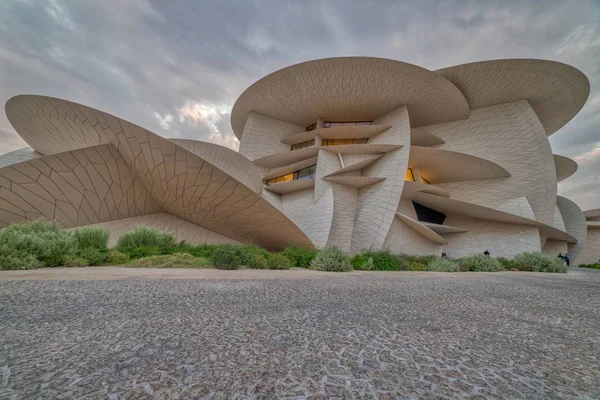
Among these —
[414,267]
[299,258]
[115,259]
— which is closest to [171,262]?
[115,259]

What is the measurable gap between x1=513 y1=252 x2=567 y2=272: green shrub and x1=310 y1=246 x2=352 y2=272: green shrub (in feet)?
36.5

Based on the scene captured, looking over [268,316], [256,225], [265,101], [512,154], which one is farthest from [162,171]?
Result: [512,154]

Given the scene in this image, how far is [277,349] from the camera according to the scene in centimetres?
121

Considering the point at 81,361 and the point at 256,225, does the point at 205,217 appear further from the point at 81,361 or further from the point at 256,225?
the point at 81,361

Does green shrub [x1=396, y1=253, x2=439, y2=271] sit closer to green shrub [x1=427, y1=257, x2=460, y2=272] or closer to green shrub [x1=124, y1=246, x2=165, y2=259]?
green shrub [x1=427, y1=257, x2=460, y2=272]

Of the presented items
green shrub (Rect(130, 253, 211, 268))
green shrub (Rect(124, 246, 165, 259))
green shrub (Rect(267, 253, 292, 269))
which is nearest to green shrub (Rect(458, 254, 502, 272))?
green shrub (Rect(267, 253, 292, 269))

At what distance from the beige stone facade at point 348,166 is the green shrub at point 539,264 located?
15.5ft

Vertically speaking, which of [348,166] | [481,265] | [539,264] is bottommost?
[481,265]

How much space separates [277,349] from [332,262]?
655 centimetres

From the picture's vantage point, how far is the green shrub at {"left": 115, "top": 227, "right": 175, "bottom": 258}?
717 centimetres

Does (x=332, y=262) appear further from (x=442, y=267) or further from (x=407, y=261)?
(x=442, y=267)

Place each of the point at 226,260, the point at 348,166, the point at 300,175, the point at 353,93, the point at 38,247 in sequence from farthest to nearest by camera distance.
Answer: the point at 300,175 < the point at 353,93 < the point at 348,166 < the point at 226,260 < the point at 38,247

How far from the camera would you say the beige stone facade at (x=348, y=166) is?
8.15 metres

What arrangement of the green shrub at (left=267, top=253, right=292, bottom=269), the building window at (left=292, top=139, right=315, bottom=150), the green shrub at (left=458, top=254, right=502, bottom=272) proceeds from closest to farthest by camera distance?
the green shrub at (left=267, top=253, right=292, bottom=269)
the green shrub at (left=458, top=254, right=502, bottom=272)
the building window at (left=292, top=139, right=315, bottom=150)
